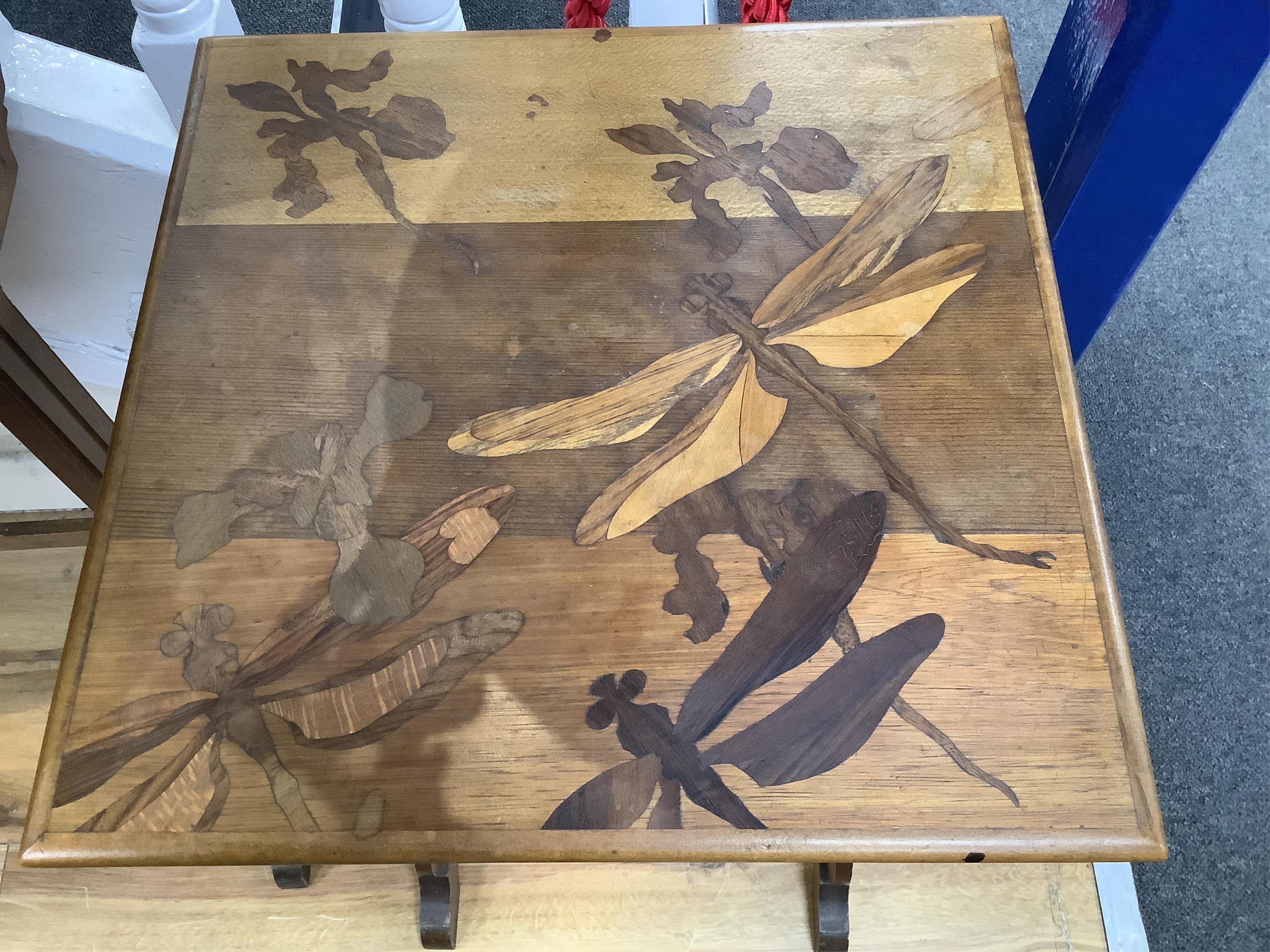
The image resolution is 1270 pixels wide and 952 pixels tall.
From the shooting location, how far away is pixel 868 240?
0.58m

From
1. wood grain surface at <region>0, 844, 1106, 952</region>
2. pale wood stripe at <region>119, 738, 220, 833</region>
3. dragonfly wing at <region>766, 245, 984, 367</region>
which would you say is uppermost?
dragonfly wing at <region>766, 245, 984, 367</region>

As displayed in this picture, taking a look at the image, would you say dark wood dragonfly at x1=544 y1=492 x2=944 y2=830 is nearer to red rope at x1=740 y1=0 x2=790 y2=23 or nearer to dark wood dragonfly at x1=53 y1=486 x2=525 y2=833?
dark wood dragonfly at x1=53 y1=486 x2=525 y2=833

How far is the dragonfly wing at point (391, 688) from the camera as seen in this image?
0.47 meters

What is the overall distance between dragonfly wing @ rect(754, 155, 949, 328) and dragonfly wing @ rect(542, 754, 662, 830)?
27 centimetres

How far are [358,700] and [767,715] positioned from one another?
0.21m

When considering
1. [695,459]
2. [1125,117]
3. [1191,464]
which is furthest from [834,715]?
[1191,464]

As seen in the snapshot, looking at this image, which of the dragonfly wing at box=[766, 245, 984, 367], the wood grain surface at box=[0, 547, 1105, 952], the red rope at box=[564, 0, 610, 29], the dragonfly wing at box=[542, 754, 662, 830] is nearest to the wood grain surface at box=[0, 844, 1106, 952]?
the wood grain surface at box=[0, 547, 1105, 952]

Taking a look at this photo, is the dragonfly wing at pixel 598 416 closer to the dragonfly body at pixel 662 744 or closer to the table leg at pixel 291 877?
the dragonfly body at pixel 662 744

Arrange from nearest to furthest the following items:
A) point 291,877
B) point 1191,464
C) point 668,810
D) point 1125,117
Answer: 1. point 668,810
2. point 1125,117
3. point 291,877
4. point 1191,464

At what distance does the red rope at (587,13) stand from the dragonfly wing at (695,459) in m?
0.38

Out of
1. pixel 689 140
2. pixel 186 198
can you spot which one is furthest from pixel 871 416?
pixel 186 198

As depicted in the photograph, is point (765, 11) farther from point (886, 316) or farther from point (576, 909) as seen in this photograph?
point (576, 909)

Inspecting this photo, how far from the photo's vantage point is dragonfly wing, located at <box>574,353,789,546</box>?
515 millimetres

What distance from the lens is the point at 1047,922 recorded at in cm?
80
